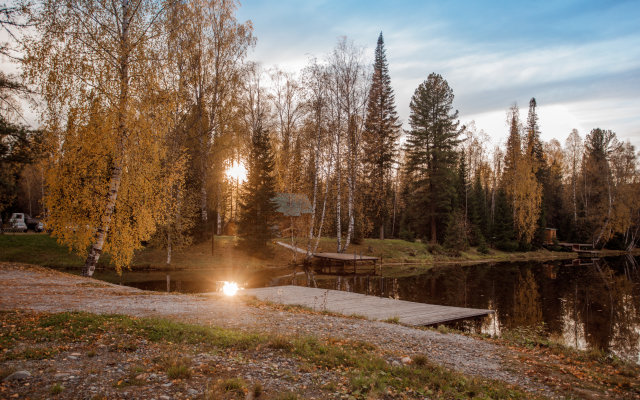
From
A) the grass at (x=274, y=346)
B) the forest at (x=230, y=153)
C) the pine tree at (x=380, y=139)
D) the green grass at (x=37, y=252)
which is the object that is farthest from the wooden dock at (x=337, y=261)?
the grass at (x=274, y=346)

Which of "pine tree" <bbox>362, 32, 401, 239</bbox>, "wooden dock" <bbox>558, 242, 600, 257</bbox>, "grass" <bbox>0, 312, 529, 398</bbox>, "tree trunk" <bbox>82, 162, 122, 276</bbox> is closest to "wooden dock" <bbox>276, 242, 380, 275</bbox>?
"pine tree" <bbox>362, 32, 401, 239</bbox>

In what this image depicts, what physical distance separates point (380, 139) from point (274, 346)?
113 ft

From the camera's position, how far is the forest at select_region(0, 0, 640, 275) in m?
13.8

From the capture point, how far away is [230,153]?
36.1m

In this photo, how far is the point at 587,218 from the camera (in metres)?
50.5

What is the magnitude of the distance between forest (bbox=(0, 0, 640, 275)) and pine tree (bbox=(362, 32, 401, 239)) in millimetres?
206

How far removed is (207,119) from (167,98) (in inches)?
596

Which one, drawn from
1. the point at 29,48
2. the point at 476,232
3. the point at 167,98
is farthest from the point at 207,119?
the point at 476,232

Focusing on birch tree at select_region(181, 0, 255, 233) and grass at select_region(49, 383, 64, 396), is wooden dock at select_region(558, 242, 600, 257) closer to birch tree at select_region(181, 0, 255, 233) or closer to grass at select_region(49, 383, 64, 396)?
birch tree at select_region(181, 0, 255, 233)

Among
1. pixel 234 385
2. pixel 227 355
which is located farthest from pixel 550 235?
pixel 234 385

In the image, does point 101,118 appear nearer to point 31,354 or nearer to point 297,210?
point 31,354

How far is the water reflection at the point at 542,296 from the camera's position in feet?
41.4

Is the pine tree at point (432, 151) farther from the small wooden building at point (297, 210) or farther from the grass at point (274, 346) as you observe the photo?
the grass at point (274, 346)

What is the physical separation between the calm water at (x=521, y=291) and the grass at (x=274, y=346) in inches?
282
